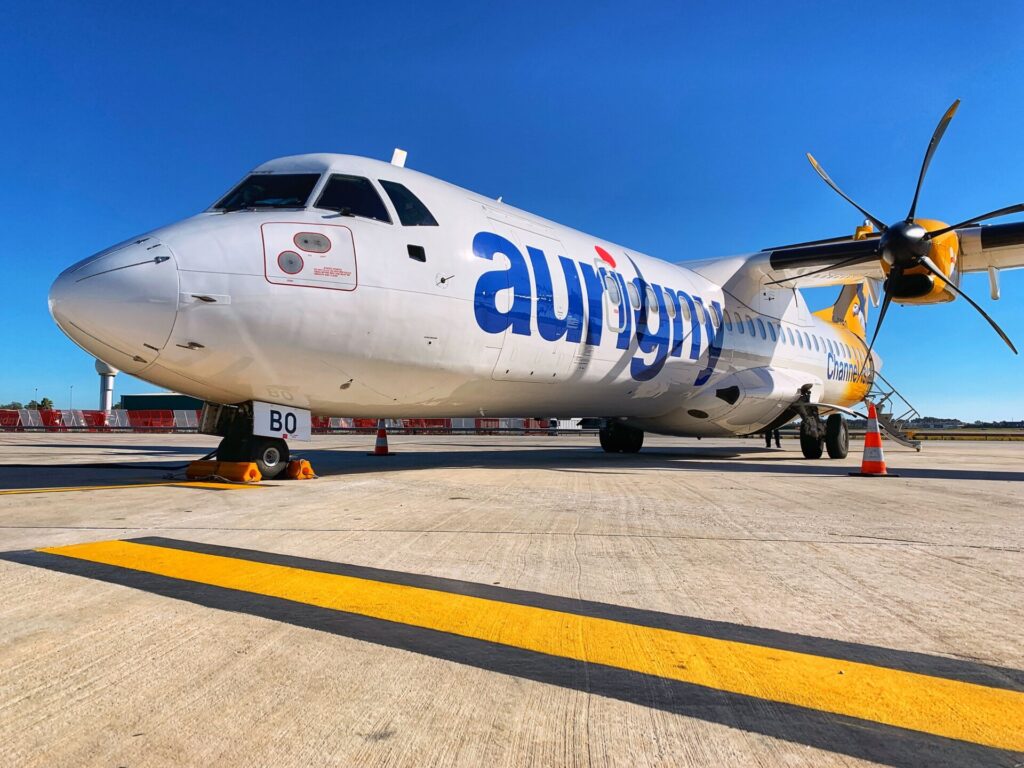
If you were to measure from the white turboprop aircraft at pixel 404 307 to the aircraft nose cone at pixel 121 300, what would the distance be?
16 millimetres

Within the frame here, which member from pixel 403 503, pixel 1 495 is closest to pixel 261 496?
pixel 403 503

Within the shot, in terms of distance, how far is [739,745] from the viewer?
1.47 meters

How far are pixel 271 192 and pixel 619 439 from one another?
1065 cm

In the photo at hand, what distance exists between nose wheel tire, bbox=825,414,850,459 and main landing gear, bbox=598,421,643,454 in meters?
4.07

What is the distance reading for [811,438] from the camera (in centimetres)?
1377

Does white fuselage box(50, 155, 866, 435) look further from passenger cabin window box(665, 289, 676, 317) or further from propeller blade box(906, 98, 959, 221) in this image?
propeller blade box(906, 98, 959, 221)

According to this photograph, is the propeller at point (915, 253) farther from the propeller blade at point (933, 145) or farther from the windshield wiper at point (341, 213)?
the windshield wiper at point (341, 213)

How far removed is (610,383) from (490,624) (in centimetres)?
827

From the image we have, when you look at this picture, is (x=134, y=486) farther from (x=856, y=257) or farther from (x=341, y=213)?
(x=856, y=257)

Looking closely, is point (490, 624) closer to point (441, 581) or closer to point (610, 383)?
point (441, 581)

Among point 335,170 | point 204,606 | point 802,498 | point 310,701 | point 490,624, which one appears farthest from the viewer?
point 335,170

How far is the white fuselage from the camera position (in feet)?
19.1

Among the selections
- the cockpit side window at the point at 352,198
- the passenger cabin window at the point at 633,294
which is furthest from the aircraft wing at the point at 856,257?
the cockpit side window at the point at 352,198

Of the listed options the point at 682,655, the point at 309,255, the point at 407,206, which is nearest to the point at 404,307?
the point at 309,255
